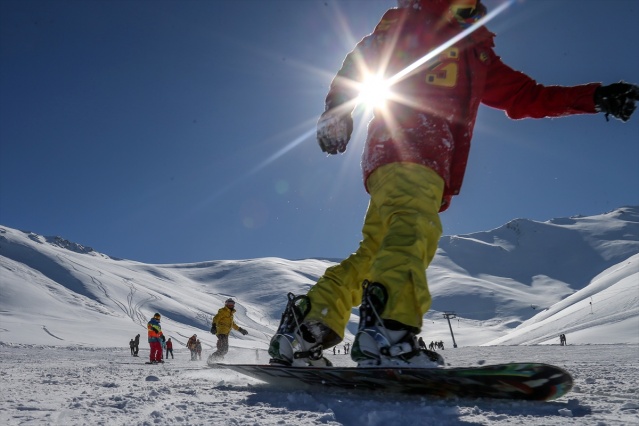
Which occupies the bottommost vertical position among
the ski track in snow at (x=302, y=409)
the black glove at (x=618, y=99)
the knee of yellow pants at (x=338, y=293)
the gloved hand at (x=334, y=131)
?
the ski track in snow at (x=302, y=409)

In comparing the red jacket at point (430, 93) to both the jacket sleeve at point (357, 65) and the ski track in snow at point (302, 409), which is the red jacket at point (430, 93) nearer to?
the jacket sleeve at point (357, 65)

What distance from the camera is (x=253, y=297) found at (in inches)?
5369

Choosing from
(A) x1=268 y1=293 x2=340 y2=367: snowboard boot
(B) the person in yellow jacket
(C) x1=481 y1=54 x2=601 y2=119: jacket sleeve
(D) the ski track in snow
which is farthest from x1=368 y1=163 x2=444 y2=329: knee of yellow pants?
(B) the person in yellow jacket

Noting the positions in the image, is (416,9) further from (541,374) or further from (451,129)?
(541,374)

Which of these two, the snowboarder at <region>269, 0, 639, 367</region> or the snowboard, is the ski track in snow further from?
the snowboarder at <region>269, 0, 639, 367</region>

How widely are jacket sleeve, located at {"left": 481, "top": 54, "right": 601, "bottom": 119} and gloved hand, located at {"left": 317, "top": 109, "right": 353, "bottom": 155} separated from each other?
1.03 meters

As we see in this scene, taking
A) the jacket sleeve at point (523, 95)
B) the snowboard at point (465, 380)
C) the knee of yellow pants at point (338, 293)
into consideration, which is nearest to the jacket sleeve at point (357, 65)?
the jacket sleeve at point (523, 95)

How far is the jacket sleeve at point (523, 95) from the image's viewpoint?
107 inches

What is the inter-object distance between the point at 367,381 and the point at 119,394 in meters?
1.09

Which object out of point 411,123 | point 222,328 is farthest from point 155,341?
point 411,123

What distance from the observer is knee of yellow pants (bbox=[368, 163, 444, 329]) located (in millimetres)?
2010

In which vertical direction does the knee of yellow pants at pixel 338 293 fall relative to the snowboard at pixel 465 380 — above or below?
above

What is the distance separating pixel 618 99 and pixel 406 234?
4.73 ft

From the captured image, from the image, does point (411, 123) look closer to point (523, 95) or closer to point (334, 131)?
point (334, 131)
